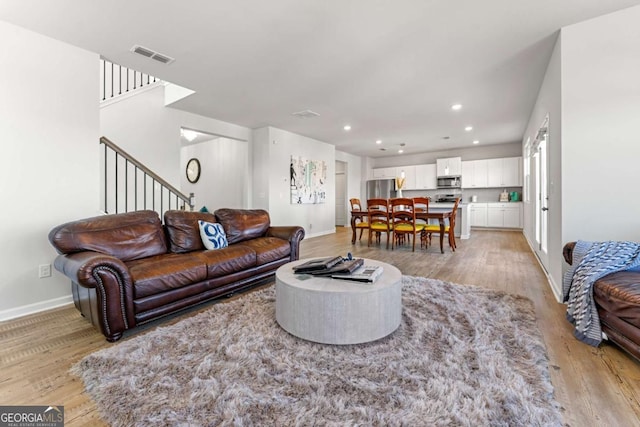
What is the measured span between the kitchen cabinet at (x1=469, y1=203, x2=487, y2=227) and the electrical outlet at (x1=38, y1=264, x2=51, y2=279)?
9042mm

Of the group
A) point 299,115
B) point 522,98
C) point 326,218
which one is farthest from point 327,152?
point 522,98

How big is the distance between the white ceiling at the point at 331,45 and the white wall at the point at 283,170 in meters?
1.30

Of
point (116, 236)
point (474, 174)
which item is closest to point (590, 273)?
point (116, 236)

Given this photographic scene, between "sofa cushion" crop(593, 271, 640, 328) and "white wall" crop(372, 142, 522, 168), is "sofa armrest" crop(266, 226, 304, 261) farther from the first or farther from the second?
"white wall" crop(372, 142, 522, 168)

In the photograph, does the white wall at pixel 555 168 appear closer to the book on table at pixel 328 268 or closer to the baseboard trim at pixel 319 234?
the book on table at pixel 328 268

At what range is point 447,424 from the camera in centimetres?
120

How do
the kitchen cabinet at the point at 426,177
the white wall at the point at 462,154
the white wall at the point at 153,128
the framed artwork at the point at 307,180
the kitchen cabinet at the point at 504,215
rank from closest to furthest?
the white wall at the point at 153,128, the framed artwork at the point at 307,180, the kitchen cabinet at the point at 504,215, the white wall at the point at 462,154, the kitchen cabinet at the point at 426,177

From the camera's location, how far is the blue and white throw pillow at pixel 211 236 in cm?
312

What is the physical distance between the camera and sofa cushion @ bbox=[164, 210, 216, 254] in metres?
3.02

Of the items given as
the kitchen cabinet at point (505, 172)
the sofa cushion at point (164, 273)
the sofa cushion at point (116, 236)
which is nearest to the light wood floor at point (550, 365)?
the sofa cushion at point (164, 273)

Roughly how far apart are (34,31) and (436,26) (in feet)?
12.5

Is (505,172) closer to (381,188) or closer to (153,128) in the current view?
(381,188)

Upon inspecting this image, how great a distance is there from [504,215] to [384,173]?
3.91m

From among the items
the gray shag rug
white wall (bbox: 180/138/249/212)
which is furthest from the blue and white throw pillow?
white wall (bbox: 180/138/249/212)
